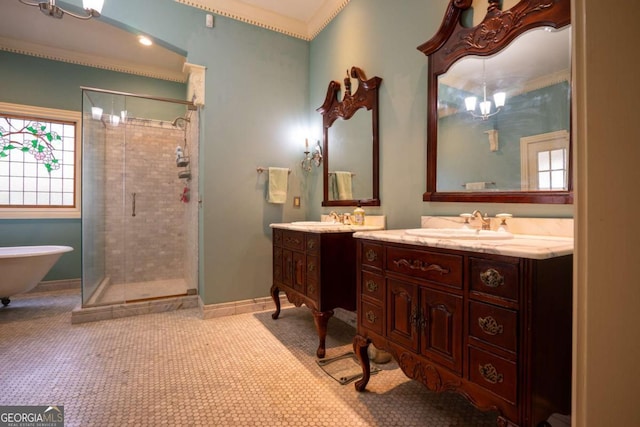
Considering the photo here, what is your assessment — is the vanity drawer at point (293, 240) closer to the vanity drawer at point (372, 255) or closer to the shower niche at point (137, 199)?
the vanity drawer at point (372, 255)

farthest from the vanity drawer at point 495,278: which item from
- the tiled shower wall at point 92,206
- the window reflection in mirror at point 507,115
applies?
the tiled shower wall at point 92,206

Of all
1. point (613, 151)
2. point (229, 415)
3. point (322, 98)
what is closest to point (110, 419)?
point (229, 415)

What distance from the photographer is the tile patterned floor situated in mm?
1460

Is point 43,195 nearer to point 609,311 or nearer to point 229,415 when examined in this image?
point 229,415

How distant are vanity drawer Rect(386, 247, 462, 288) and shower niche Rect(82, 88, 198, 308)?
242 cm

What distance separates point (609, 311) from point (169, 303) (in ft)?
10.8

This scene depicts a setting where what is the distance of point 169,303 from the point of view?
120 inches

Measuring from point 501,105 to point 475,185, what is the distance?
1.38 ft

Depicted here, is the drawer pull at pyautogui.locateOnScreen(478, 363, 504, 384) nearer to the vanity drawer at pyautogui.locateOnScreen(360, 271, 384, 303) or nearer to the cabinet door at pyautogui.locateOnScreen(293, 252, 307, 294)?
the vanity drawer at pyautogui.locateOnScreen(360, 271, 384, 303)

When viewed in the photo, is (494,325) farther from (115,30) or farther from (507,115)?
(115,30)

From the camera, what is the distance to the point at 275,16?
10.2 ft

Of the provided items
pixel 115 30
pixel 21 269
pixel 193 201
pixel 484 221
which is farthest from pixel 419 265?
pixel 115 30

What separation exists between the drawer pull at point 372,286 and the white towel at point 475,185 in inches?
30.2

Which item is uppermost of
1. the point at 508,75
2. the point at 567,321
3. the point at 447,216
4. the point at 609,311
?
the point at 508,75
